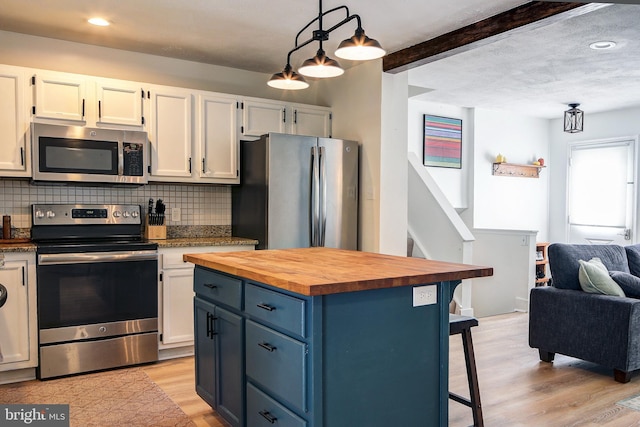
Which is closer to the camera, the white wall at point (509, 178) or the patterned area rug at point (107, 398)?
the patterned area rug at point (107, 398)

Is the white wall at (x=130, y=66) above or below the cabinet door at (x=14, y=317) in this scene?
above

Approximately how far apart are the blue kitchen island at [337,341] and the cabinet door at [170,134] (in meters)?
1.81

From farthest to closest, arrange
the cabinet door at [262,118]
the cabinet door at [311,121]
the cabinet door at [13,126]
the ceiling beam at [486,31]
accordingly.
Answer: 1. the cabinet door at [311,121]
2. the cabinet door at [262,118]
3. the cabinet door at [13,126]
4. the ceiling beam at [486,31]

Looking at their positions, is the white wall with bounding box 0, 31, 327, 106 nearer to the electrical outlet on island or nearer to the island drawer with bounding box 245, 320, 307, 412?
the island drawer with bounding box 245, 320, 307, 412

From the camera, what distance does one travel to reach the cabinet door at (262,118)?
14.3 ft

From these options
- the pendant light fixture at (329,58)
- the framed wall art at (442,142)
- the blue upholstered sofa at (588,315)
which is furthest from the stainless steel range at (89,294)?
the framed wall art at (442,142)

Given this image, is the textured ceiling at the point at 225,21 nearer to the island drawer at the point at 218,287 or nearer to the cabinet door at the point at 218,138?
the cabinet door at the point at 218,138

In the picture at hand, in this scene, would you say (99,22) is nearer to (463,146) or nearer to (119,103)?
(119,103)

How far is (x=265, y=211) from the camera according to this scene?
4043 mm

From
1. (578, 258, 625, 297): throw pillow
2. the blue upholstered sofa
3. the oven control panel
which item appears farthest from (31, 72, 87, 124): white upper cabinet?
(578, 258, 625, 297): throw pillow

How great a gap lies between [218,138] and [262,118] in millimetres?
444

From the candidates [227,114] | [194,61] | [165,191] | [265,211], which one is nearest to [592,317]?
[265,211]

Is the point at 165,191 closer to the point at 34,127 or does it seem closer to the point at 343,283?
the point at 34,127

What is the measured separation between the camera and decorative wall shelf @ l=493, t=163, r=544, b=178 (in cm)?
709
